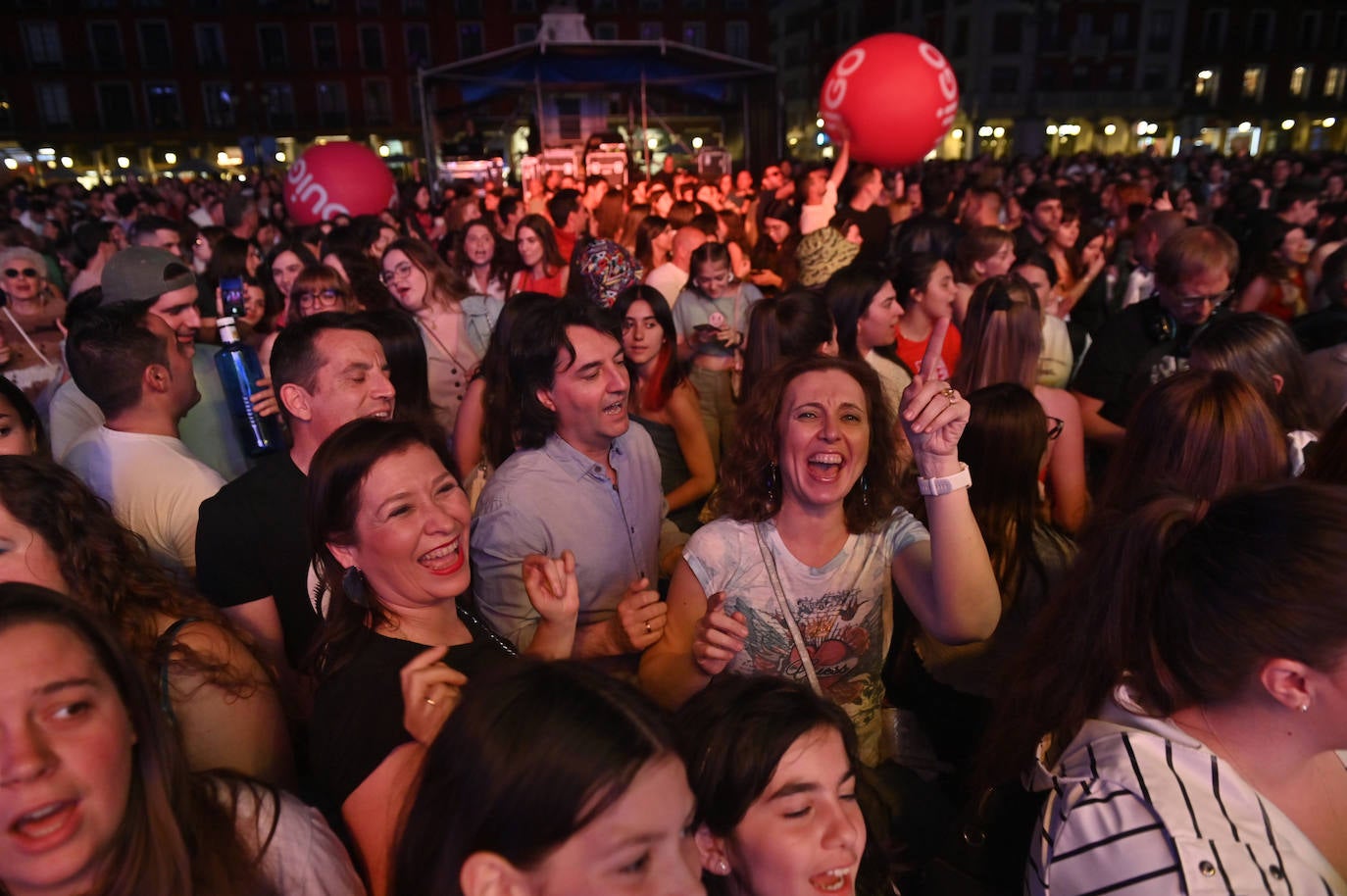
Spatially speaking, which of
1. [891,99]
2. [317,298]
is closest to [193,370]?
[317,298]

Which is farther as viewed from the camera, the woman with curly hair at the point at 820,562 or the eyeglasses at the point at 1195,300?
the eyeglasses at the point at 1195,300

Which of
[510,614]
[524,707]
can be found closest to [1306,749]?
[524,707]

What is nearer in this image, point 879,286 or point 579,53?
point 879,286

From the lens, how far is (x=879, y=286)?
3.45 meters

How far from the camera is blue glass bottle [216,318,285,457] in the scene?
2.92 meters

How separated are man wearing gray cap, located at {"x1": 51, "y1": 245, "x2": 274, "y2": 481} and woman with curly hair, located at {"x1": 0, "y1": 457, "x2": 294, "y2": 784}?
4.77 ft

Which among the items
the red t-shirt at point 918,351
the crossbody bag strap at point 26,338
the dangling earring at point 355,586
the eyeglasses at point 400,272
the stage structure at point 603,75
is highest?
the stage structure at point 603,75

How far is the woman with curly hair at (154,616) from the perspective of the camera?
1523 mm

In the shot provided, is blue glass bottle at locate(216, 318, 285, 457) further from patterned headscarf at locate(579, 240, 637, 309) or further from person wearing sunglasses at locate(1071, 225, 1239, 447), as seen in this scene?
person wearing sunglasses at locate(1071, 225, 1239, 447)

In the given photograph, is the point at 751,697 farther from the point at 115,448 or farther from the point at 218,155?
the point at 218,155

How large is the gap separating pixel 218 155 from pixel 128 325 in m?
42.5

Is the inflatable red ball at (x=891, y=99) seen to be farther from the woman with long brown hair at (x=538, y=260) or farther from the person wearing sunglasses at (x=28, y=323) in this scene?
the person wearing sunglasses at (x=28, y=323)

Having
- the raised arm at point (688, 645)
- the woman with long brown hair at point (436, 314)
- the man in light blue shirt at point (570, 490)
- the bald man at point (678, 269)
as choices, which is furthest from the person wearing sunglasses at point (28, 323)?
the raised arm at point (688, 645)

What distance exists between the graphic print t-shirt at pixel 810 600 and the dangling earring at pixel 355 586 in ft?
2.46
